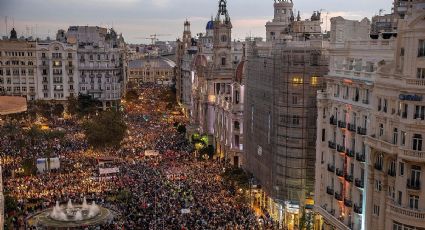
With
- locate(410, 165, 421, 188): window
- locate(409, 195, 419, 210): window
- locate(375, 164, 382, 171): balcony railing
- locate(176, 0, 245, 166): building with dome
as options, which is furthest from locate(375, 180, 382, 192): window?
locate(176, 0, 245, 166): building with dome

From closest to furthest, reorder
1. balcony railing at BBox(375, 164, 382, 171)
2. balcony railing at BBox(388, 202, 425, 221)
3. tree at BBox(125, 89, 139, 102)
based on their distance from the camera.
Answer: balcony railing at BBox(388, 202, 425, 221), balcony railing at BBox(375, 164, 382, 171), tree at BBox(125, 89, 139, 102)

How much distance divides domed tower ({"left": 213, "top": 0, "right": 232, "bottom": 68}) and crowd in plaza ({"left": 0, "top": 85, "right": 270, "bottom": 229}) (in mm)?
18260

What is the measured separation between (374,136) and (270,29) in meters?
68.9

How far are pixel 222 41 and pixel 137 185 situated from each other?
4878 cm

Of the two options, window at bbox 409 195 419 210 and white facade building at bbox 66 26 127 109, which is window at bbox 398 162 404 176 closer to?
window at bbox 409 195 419 210

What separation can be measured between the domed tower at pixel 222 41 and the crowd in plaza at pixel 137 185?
18.3 metres

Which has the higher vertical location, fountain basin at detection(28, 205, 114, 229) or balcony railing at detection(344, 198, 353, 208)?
balcony railing at detection(344, 198, 353, 208)

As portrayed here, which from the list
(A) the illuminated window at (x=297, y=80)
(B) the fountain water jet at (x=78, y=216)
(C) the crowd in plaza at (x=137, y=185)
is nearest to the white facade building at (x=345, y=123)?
(A) the illuminated window at (x=297, y=80)

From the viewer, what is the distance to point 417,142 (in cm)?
3531

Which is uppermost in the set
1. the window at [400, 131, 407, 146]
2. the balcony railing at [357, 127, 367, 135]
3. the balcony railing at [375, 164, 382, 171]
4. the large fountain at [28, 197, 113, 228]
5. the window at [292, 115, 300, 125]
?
the window at [400, 131, 407, 146]

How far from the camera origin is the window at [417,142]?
116ft

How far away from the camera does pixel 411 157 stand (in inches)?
1379

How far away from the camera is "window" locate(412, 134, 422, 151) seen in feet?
116

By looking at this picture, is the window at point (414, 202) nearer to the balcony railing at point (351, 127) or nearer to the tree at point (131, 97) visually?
the balcony railing at point (351, 127)
